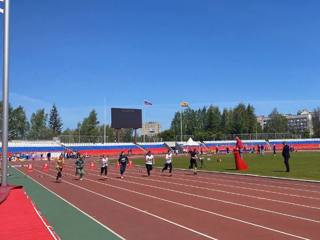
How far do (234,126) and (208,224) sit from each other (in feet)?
437

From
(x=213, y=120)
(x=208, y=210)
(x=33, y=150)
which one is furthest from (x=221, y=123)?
(x=208, y=210)

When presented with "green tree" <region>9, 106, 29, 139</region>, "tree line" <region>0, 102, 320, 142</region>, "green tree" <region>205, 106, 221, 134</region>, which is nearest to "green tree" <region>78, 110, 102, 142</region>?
"tree line" <region>0, 102, 320, 142</region>

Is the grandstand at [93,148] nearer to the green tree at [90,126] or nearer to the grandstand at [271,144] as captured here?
the grandstand at [271,144]

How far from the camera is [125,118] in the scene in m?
90.4

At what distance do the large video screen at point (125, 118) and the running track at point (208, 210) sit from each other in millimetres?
68220

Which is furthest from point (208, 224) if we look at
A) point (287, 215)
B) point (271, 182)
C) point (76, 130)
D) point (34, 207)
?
point (76, 130)

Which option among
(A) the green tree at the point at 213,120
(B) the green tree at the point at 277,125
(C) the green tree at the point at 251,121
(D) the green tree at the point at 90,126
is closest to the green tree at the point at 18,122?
(D) the green tree at the point at 90,126

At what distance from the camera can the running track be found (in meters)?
10.4

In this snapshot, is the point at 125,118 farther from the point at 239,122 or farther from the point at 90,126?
the point at 239,122

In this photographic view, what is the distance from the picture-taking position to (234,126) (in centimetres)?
14288

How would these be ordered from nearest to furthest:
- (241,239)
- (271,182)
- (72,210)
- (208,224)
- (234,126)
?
(241,239) → (208,224) → (72,210) → (271,182) → (234,126)

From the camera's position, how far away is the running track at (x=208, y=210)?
1035cm

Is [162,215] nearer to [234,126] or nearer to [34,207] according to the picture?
[34,207]

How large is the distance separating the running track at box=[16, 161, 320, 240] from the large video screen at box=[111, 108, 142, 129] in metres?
68.2
